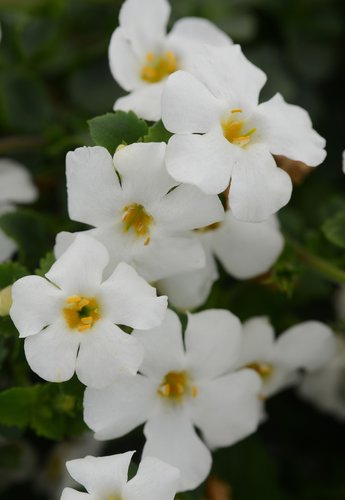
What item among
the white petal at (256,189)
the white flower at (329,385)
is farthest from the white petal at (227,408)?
the white flower at (329,385)

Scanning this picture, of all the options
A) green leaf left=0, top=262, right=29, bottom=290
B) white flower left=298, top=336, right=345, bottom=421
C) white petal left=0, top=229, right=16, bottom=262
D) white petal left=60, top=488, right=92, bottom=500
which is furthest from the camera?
white flower left=298, top=336, right=345, bottom=421

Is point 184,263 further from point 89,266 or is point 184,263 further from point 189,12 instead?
point 189,12

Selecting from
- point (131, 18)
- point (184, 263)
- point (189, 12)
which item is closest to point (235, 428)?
point (184, 263)

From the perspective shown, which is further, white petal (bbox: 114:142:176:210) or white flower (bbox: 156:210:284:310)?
white flower (bbox: 156:210:284:310)

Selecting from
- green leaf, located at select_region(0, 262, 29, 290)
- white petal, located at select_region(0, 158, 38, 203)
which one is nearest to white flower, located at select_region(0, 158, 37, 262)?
white petal, located at select_region(0, 158, 38, 203)

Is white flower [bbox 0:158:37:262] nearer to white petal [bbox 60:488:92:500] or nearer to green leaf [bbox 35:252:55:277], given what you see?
green leaf [bbox 35:252:55:277]

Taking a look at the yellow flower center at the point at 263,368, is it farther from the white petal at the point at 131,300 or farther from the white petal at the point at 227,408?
the white petal at the point at 131,300
